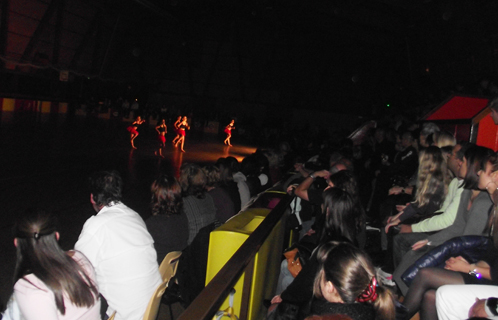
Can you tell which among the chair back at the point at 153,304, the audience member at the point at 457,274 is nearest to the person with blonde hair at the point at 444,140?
the audience member at the point at 457,274

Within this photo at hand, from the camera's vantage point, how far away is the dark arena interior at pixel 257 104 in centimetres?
429

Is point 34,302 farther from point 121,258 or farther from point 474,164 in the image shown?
point 474,164

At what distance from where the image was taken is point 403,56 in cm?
1825

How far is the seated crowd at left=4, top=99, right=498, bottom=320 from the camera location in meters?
1.90

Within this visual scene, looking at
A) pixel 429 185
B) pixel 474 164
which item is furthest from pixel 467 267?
pixel 429 185

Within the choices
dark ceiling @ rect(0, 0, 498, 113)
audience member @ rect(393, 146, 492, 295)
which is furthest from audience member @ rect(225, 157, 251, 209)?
dark ceiling @ rect(0, 0, 498, 113)

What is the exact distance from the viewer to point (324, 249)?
1.99 metres

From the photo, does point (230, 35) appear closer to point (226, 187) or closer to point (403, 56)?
point (403, 56)

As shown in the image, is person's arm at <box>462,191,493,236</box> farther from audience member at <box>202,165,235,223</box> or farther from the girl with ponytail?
audience member at <box>202,165,235,223</box>

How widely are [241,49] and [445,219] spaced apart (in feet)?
98.2

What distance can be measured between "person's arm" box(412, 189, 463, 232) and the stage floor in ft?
9.81

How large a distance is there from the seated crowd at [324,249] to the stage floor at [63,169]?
2.58 feet

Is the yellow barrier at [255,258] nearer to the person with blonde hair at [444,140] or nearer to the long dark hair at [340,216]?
the long dark hair at [340,216]

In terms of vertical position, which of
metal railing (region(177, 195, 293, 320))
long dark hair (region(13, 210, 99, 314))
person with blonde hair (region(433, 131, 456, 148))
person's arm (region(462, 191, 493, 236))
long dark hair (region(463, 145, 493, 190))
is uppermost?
person with blonde hair (region(433, 131, 456, 148))
